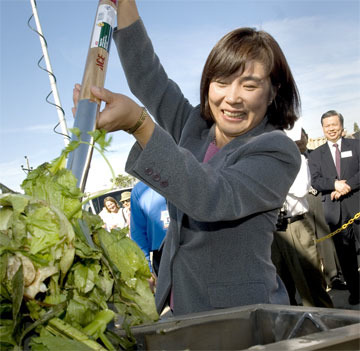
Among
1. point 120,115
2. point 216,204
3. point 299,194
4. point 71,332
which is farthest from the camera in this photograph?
point 299,194

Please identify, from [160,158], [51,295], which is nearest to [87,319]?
[51,295]

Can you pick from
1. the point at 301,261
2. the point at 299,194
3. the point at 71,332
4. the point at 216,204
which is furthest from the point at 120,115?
the point at 301,261

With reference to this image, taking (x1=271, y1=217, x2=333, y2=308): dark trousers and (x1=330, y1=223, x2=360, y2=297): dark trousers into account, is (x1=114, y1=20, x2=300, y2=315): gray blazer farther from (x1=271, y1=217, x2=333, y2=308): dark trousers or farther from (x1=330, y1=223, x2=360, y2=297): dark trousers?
(x1=330, y1=223, x2=360, y2=297): dark trousers

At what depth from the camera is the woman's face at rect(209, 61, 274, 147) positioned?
2047mm

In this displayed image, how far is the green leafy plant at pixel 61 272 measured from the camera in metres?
1.09

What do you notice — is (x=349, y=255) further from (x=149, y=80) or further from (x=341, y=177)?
(x=149, y=80)

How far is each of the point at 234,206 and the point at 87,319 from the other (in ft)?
2.19

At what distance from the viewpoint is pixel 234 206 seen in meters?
1.64

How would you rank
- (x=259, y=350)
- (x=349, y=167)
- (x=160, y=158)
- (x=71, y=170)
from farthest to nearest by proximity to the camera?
(x=349, y=167)
(x=160, y=158)
(x=71, y=170)
(x=259, y=350)

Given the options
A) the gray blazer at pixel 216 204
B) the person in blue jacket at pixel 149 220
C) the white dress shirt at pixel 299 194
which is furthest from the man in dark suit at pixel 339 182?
the gray blazer at pixel 216 204

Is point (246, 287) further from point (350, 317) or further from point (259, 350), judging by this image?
point (259, 350)

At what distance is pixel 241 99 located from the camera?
79.9 inches

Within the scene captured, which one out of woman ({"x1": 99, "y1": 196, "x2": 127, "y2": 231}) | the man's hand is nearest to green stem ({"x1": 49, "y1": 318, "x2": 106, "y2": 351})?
the man's hand

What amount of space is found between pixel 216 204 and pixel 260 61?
2.60 ft
